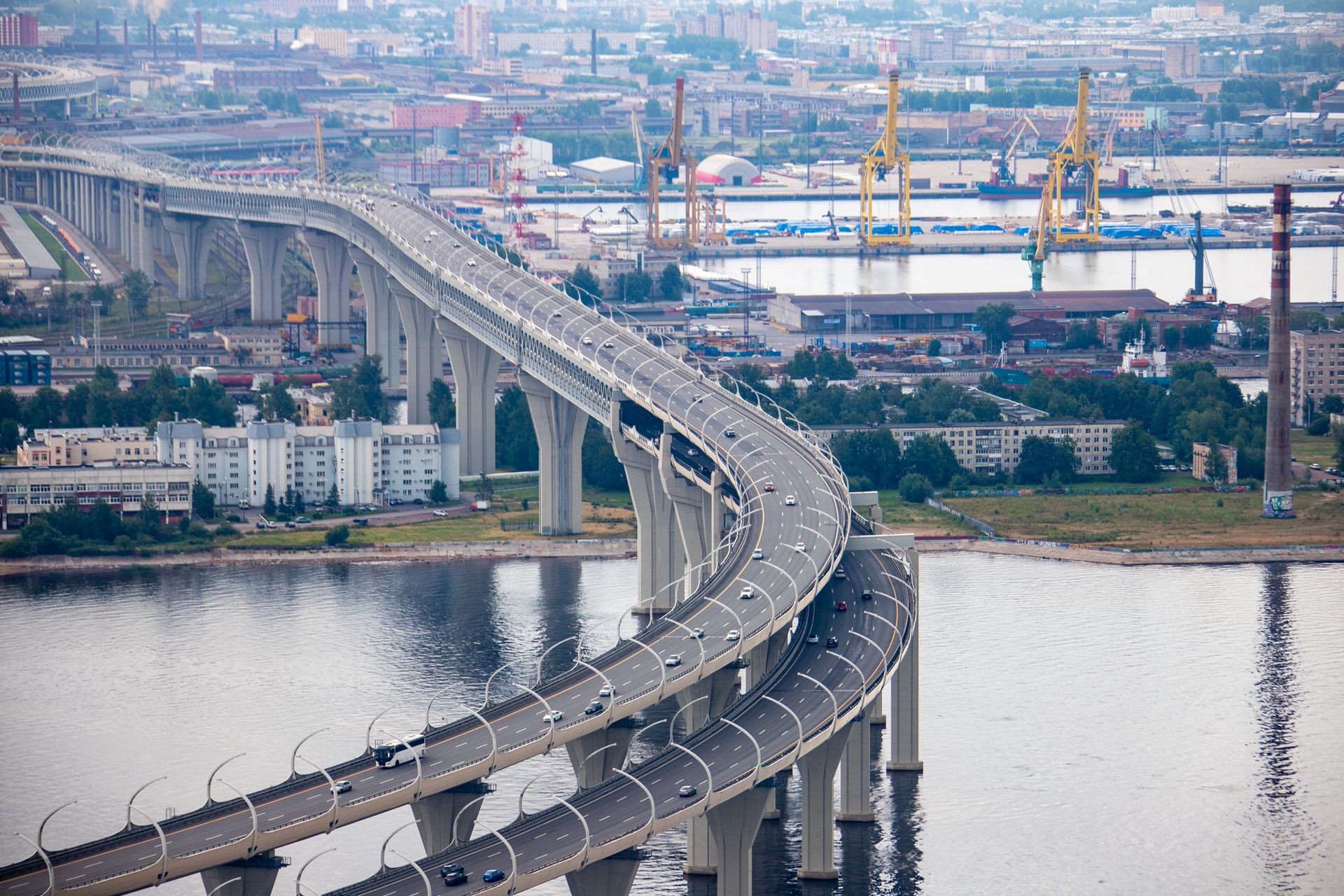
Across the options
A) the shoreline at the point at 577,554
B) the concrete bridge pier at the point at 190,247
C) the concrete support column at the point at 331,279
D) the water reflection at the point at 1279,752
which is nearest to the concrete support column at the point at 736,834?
the water reflection at the point at 1279,752

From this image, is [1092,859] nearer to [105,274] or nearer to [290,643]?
[290,643]

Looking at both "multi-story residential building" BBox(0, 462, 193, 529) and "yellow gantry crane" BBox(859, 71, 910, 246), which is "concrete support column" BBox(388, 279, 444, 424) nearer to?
"multi-story residential building" BBox(0, 462, 193, 529)

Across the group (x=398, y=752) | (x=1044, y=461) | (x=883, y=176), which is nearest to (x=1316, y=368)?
(x=1044, y=461)

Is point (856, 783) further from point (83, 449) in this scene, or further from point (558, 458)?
point (83, 449)

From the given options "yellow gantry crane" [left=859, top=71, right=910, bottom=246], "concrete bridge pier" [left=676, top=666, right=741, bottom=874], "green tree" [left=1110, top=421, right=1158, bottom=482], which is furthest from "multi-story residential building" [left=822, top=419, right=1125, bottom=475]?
"yellow gantry crane" [left=859, top=71, right=910, bottom=246]

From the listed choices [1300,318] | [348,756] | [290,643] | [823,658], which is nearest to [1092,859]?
[823,658]

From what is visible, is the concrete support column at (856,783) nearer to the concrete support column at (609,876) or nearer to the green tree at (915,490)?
the concrete support column at (609,876)
